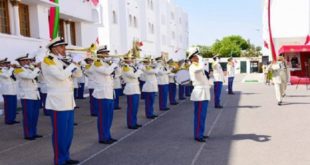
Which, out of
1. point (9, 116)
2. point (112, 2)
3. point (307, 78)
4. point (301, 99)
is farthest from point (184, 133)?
point (112, 2)

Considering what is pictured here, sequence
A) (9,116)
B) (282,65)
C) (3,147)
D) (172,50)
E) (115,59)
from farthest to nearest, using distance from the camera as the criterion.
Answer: (172,50) < (282,65) < (9,116) < (115,59) < (3,147)

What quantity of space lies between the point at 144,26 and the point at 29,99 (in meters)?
29.2

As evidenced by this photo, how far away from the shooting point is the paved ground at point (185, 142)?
19.6 feet

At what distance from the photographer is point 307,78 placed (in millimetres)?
19938

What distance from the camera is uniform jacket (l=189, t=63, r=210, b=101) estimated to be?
728cm

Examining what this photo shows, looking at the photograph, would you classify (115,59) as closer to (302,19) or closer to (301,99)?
(301,99)

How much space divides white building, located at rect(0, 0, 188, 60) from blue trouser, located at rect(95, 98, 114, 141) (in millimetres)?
8590

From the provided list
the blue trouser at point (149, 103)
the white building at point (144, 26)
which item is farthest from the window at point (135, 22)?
the blue trouser at point (149, 103)

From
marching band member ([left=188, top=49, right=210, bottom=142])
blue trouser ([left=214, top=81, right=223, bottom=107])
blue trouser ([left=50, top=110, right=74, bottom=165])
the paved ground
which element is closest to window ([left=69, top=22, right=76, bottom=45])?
blue trouser ([left=214, top=81, right=223, bottom=107])

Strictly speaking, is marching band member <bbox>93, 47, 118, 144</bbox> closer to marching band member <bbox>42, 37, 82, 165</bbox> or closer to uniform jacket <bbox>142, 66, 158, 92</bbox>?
marching band member <bbox>42, 37, 82, 165</bbox>

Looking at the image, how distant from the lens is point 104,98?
24.6ft

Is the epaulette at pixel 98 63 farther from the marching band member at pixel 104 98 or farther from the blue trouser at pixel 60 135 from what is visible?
the blue trouser at pixel 60 135

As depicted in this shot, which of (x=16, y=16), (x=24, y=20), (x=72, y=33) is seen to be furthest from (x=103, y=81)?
(x=72, y=33)

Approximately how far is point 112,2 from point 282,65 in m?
18.5
